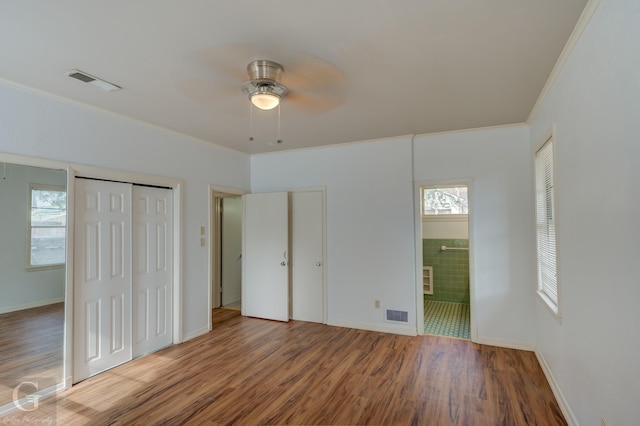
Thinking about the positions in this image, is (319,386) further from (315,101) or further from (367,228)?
(315,101)

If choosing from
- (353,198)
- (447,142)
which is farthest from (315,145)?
(447,142)

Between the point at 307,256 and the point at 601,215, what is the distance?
3.64 metres

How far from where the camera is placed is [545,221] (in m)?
3.18

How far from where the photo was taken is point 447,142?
412 cm

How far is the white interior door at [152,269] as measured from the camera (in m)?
3.60

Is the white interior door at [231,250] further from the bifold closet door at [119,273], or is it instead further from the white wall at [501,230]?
the white wall at [501,230]

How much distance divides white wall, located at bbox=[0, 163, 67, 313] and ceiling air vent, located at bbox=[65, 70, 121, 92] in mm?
867

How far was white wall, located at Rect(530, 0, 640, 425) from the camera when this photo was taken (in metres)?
1.38

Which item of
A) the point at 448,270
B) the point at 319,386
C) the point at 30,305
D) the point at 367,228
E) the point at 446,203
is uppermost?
the point at 446,203

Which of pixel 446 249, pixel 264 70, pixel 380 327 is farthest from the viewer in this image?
pixel 446 249

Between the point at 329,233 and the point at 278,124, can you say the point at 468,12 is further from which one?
the point at 329,233

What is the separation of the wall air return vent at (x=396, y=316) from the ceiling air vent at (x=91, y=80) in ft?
12.6

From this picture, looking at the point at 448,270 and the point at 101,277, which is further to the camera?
the point at 448,270

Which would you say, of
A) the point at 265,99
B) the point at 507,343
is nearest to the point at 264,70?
the point at 265,99
